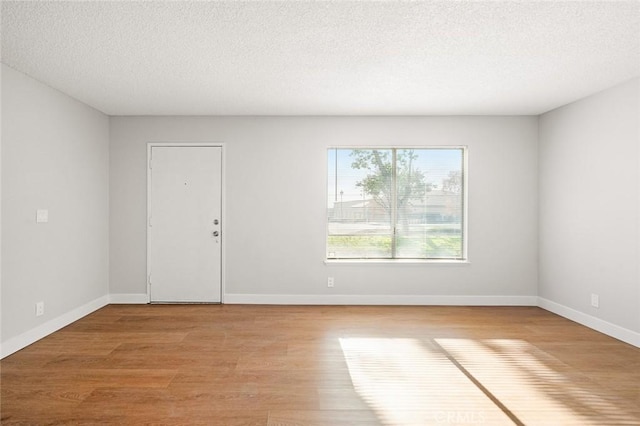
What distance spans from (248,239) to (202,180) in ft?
3.29

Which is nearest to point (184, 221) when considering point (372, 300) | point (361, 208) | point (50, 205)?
point (50, 205)

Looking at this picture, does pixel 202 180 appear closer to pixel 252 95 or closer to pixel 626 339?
pixel 252 95

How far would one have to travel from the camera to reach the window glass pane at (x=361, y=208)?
5074 millimetres

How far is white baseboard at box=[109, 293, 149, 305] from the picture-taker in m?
4.98

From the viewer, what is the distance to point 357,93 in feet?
13.1

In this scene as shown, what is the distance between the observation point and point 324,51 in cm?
295

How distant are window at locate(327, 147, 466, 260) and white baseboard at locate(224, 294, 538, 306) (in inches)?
21.3

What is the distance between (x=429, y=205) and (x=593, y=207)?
1.80 m

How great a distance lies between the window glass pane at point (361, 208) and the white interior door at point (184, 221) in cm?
157

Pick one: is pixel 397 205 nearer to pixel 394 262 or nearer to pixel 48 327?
pixel 394 262

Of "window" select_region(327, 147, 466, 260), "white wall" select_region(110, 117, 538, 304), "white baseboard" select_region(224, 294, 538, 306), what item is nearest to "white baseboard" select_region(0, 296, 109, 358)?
"white wall" select_region(110, 117, 538, 304)

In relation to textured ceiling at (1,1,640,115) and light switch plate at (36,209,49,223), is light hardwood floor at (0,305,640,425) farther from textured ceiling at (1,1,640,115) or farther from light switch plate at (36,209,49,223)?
textured ceiling at (1,1,640,115)

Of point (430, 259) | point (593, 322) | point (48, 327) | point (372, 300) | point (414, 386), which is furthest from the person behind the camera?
point (430, 259)

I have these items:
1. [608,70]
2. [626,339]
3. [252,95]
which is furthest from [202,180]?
[626,339]
